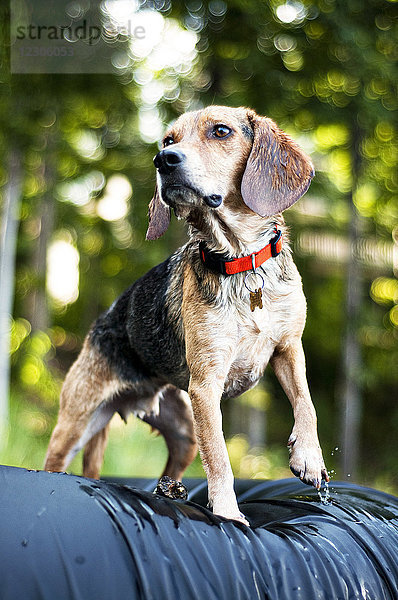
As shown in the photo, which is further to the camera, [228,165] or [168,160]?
Result: [228,165]

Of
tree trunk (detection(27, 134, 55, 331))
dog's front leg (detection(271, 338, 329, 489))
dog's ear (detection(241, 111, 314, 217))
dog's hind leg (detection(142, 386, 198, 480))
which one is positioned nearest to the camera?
dog's front leg (detection(271, 338, 329, 489))

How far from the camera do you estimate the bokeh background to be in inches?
269

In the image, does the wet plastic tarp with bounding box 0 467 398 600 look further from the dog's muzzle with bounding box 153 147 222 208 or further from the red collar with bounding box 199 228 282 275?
the dog's muzzle with bounding box 153 147 222 208

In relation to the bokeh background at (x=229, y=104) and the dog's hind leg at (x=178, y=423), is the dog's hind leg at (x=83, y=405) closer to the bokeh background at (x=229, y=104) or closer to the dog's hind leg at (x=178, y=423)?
the dog's hind leg at (x=178, y=423)

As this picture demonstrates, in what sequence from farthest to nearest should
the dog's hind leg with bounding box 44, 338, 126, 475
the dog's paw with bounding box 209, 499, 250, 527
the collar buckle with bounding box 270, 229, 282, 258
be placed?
the dog's hind leg with bounding box 44, 338, 126, 475
the collar buckle with bounding box 270, 229, 282, 258
the dog's paw with bounding box 209, 499, 250, 527

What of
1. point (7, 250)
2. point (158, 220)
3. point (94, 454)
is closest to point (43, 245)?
point (7, 250)

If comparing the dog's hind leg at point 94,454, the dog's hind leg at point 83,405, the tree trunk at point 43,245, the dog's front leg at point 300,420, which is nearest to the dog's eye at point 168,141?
the dog's front leg at point 300,420

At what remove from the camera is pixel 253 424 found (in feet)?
34.5

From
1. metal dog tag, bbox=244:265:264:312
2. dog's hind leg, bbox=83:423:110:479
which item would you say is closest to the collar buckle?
metal dog tag, bbox=244:265:264:312

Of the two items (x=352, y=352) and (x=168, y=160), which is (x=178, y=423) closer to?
(x=168, y=160)

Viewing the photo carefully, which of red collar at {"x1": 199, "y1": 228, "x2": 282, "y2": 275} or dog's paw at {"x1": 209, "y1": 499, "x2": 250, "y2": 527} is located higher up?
red collar at {"x1": 199, "y1": 228, "x2": 282, "y2": 275}

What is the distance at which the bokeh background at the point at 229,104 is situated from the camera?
6828 millimetres

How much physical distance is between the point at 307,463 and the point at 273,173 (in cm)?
106

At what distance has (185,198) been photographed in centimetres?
230
